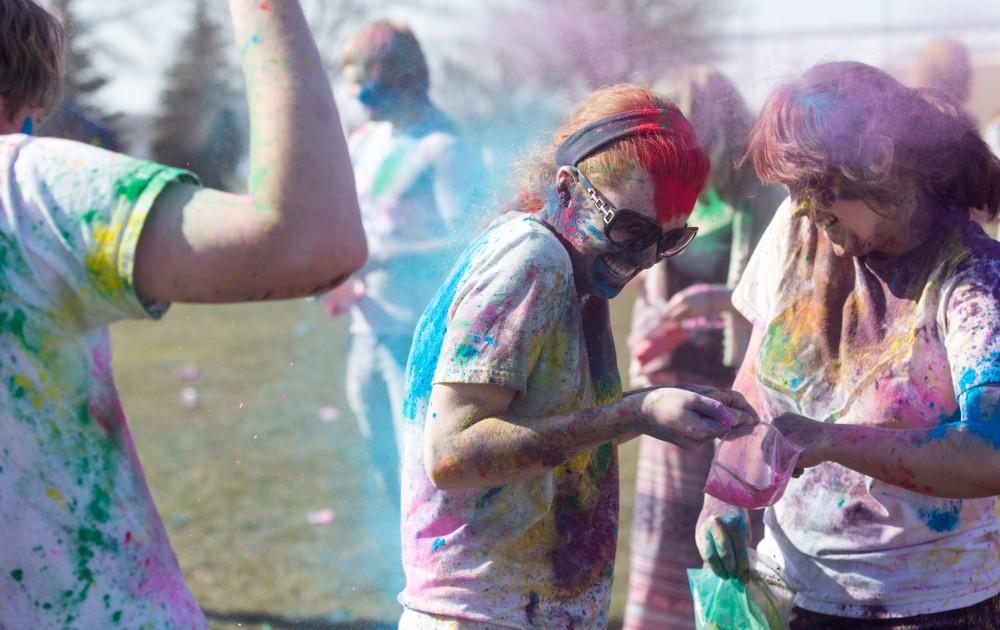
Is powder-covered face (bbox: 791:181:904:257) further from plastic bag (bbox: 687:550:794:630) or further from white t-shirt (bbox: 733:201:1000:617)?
plastic bag (bbox: 687:550:794:630)

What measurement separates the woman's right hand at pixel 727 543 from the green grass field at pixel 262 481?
5.06ft

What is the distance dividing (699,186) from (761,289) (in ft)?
1.76

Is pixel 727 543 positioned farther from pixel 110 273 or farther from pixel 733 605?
pixel 110 273

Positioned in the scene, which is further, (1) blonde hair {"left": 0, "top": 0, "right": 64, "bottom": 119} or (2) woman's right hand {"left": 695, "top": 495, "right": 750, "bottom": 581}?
(2) woman's right hand {"left": 695, "top": 495, "right": 750, "bottom": 581}

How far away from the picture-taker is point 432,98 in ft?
14.4

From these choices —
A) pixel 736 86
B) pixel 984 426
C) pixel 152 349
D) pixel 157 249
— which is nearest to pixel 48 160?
pixel 157 249

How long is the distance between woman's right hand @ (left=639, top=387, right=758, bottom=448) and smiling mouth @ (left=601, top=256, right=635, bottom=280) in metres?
0.28

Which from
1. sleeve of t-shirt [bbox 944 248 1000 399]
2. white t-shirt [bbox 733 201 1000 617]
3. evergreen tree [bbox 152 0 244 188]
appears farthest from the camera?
evergreen tree [bbox 152 0 244 188]

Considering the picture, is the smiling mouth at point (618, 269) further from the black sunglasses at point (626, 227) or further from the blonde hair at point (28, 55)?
the blonde hair at point (28, 55)

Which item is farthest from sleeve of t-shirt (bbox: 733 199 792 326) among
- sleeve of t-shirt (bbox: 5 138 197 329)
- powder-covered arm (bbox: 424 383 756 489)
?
sleeve of t-shirt (bbox: 5 138 197 329)

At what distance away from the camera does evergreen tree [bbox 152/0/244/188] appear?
3654mm

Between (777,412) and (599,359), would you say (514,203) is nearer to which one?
(599,359)

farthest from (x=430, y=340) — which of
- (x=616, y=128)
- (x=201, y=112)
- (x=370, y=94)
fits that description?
(x=201, y=112)

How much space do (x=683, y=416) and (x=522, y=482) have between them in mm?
345
